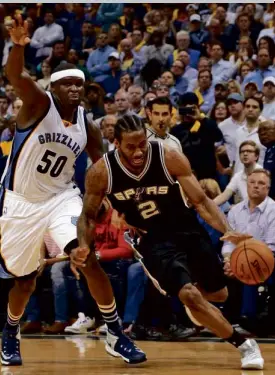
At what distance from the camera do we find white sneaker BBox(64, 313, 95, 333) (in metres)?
9.45

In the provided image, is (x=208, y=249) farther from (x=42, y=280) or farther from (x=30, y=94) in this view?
(x=42, y=280)

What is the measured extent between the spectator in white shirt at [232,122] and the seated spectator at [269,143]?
1.32 m

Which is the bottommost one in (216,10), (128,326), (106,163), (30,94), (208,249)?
(128,326)

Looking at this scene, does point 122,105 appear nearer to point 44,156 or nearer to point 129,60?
point 129,60

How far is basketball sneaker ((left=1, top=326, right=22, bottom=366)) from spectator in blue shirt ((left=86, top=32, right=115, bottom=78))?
8344 millimetres

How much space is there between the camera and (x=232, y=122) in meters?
11.2

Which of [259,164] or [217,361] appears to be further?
[259,164]

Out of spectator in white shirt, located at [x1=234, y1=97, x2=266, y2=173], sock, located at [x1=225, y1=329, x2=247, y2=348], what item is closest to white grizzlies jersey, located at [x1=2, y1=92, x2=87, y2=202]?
sock, located at [x1=225, y1=329, x2=247, y2=348]

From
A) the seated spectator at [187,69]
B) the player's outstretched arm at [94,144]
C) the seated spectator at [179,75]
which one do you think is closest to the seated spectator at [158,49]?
the seated spectator at [187,69]

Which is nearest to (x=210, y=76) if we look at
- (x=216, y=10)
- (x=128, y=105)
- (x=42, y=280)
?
(x=128, y=105)

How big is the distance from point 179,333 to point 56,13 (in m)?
9.97

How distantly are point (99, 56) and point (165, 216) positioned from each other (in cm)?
882

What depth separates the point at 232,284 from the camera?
9070mm

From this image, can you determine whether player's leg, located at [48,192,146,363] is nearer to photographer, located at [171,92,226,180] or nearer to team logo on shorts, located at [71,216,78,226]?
→ team logo on shorts, located at [71,216,78,226]
